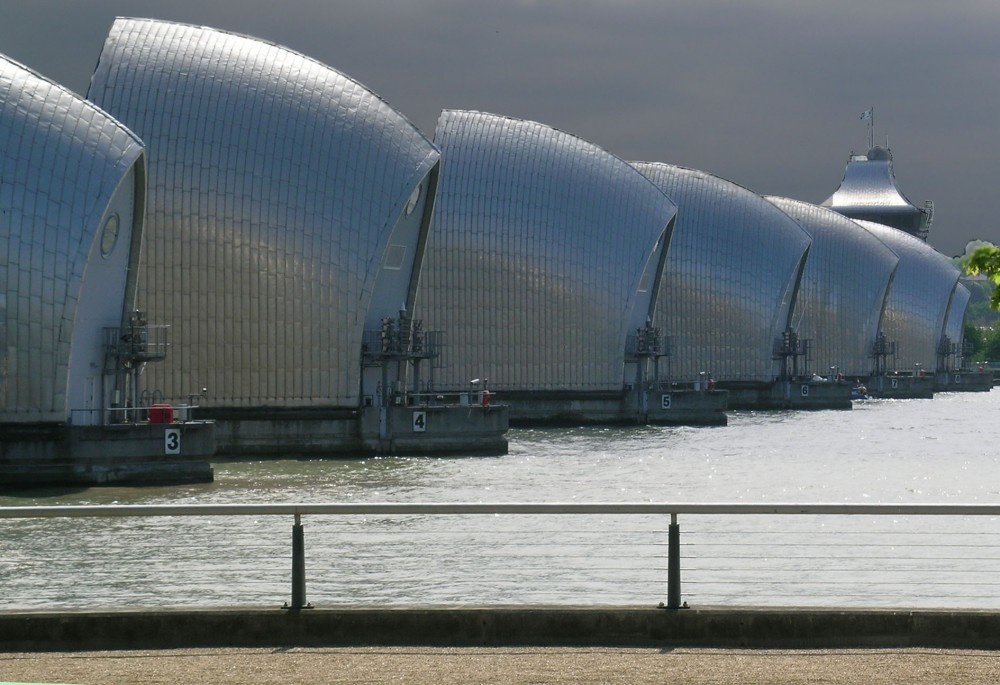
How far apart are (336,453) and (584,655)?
153 feet

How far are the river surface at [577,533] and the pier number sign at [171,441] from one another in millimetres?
1573

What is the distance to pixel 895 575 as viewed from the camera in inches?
1017

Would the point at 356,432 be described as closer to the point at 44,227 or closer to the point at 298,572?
the point at 44,227

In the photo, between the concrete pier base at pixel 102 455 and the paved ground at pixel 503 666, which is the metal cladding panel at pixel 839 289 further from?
the paved ground at pixel 503 666

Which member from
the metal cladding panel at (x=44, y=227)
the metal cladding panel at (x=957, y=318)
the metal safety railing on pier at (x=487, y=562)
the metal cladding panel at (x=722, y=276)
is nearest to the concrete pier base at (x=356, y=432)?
the metal cladding panel at (x=44, y=227)

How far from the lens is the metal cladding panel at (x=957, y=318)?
173500 mm

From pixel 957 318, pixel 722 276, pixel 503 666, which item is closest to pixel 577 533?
pixel 503 666

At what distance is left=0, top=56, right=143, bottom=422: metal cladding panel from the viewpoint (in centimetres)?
4756

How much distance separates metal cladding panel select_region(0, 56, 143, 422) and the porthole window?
0.41 m

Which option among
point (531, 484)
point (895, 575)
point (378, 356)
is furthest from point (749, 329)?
point (895, 575)

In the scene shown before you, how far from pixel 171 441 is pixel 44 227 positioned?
24.1 feet

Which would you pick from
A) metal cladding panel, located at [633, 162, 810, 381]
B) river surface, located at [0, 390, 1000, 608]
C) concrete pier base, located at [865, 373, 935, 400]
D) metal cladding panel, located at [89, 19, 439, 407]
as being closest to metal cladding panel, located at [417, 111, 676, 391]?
river surface, located at [0, 390, 1000, 608]

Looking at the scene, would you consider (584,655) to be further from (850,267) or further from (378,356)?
(850,267)

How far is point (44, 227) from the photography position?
4822 cm
